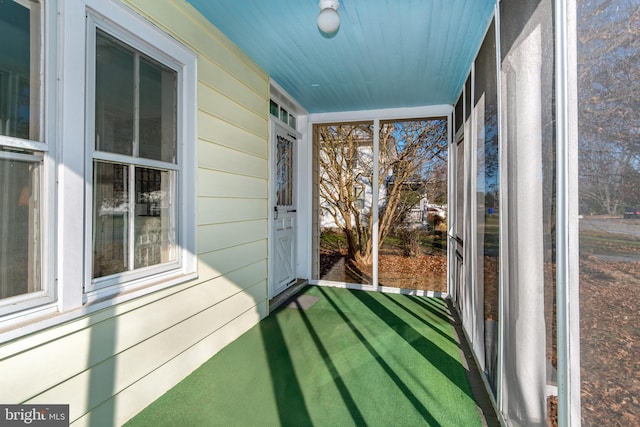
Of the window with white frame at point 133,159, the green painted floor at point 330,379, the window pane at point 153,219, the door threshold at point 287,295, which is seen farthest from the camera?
the door threshold at point 287,295

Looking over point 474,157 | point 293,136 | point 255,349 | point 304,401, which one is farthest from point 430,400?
point 293,136

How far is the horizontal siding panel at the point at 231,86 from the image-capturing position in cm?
238

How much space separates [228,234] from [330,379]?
147cm

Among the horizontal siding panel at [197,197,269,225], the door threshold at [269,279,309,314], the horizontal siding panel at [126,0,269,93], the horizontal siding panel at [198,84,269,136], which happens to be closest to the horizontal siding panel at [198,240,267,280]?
the horizontal siding panel at [197,197,269,225]

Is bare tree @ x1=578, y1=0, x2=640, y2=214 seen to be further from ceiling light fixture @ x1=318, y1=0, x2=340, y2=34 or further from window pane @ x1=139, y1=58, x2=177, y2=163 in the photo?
window pane @ x1=139, y1=58, x2=177, y2=163

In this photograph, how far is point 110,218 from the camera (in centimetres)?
174

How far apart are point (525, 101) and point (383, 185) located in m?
3.02

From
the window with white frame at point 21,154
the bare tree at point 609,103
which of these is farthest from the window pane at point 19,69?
the bare tree at point 609,103

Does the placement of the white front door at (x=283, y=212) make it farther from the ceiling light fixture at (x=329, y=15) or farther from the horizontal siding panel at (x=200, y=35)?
the ceiling light fixture at (x=329, y=15)

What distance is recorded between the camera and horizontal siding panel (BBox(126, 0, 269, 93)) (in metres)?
1.95

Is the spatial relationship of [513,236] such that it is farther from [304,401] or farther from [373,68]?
[373,68]

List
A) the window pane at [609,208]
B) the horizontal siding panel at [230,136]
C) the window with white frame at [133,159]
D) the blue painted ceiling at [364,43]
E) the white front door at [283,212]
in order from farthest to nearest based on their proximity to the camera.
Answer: the white front door at [283,212] < the horizontal siding panel at [230,136] < the blue painted ceiling at [364,43] < the window with white frame at [133,159] < the window pane at [609,208]

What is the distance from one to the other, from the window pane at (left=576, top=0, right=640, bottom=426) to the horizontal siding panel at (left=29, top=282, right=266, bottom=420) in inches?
83.7

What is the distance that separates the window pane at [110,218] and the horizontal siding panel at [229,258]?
62cm
